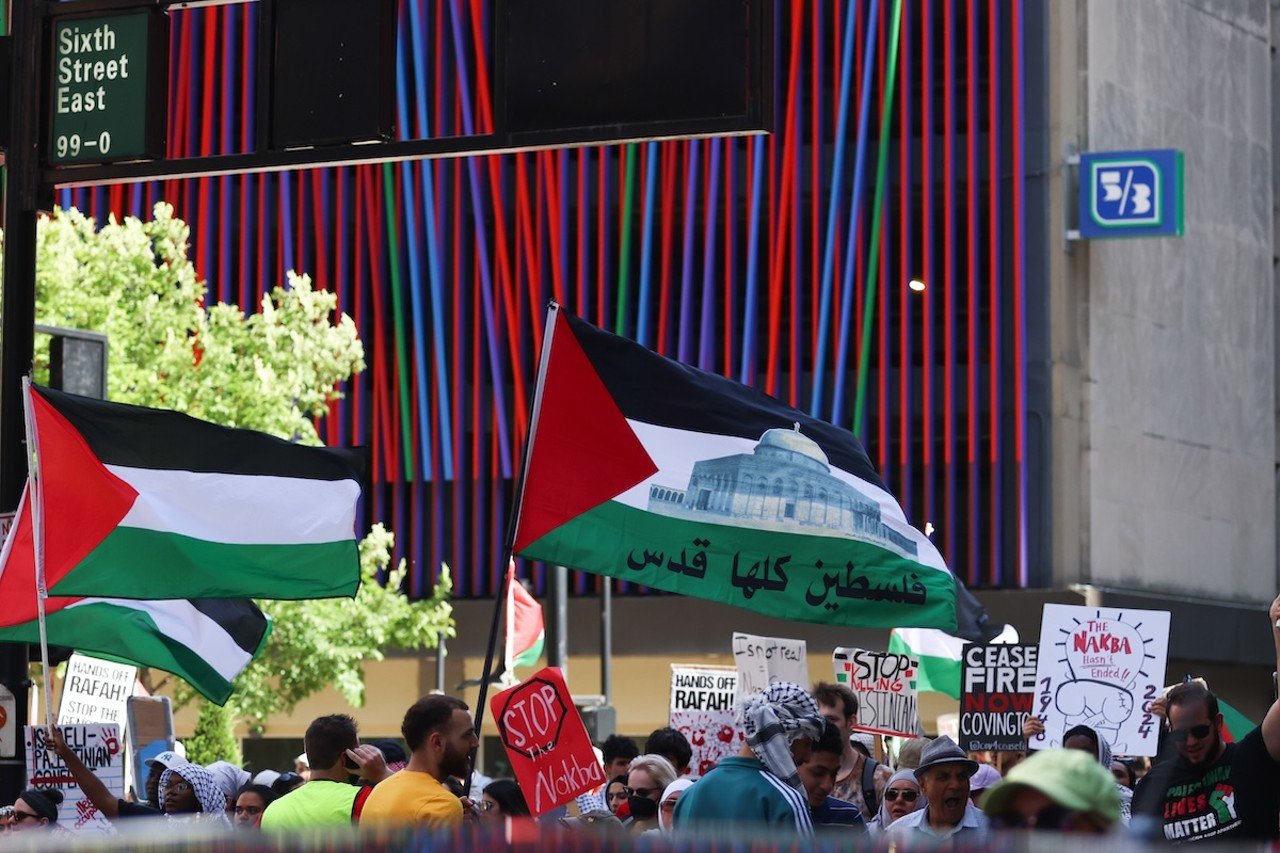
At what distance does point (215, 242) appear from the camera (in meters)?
41.8

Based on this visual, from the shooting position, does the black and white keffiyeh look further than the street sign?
No

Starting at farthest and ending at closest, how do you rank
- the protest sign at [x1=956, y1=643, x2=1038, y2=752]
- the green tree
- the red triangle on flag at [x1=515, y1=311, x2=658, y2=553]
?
the green tree < the protest sign at [x1=956, y1=643, x2=1038, y2=752] < the red triangle on flag at [x1=515, y1=311, x2=658, y2=553]

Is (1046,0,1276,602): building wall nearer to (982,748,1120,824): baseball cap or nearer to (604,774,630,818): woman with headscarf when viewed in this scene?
(604,774,630,818): woman with headscarf

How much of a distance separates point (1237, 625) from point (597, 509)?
105 ft

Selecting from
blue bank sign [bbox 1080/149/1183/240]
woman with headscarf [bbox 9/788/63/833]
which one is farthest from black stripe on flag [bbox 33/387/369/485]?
blue bank sign [bbox 1080/149/1183/240]

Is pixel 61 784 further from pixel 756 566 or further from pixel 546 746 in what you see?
pixel 756 566

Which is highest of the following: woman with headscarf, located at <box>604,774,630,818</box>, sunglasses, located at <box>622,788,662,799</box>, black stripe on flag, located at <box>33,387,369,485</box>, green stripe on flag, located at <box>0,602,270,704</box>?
black stripe on flag, located at <box>33,387,369,485</box>

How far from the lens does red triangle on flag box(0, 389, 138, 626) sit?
10602mm

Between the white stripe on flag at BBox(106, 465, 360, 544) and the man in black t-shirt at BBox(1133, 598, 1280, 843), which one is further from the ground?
the white stripe on flag at BBox(106, 465, 360, 544)

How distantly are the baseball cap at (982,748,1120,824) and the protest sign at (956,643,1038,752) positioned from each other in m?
8.80

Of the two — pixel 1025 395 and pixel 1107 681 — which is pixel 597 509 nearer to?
pixel 1107 681

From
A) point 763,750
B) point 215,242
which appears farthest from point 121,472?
point 215,242

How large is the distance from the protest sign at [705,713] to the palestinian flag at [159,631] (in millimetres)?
2699

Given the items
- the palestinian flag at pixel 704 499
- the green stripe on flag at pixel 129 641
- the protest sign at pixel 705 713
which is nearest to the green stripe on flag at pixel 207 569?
the green stripe on flag at pixel 129 641
